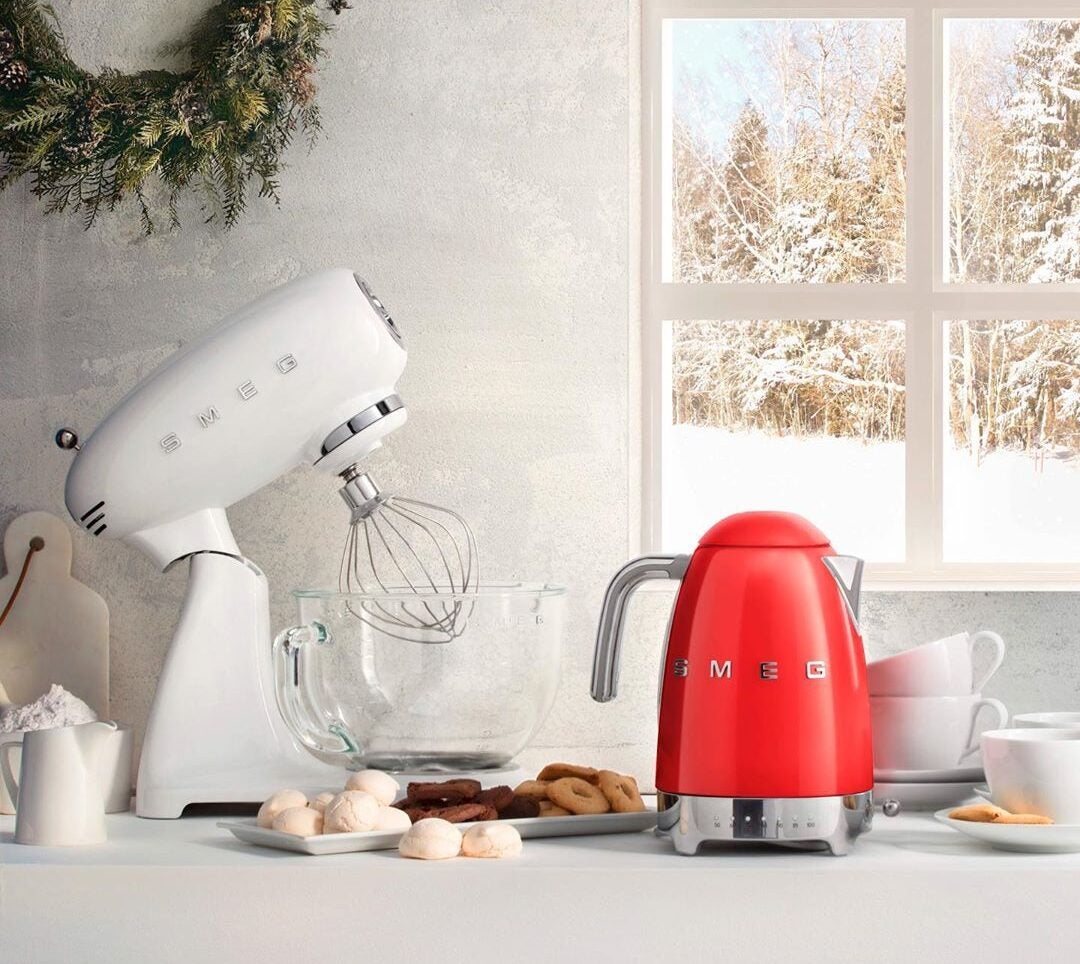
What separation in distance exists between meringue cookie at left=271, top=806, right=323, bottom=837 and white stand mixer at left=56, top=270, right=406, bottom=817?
0.55ft

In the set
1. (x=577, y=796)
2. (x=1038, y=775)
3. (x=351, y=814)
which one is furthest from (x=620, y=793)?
(x=1038, y=775)

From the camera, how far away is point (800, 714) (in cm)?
111

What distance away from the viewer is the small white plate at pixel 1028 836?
109cm

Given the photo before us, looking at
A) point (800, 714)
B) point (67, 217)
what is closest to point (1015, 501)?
point (800, 714)

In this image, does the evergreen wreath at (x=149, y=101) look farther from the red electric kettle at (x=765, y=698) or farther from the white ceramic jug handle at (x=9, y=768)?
the red electric kettle at (x=765, y=698)

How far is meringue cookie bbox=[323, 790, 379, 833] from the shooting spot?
114cm

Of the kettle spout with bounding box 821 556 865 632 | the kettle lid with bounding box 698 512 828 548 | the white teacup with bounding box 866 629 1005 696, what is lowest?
the white teacup with bounding box 866 629 1005 696

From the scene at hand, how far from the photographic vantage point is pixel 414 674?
130 centimetres

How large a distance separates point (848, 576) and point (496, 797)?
0.38 metres

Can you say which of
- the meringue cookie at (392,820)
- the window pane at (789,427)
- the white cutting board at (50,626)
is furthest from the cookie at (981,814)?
the white cutting board at (50,626)

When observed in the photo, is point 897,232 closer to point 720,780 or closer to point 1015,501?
point 1015,501

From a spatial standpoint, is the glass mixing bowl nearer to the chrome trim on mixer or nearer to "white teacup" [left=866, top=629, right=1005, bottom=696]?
the chrome trim on mixer

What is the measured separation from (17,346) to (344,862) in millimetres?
866

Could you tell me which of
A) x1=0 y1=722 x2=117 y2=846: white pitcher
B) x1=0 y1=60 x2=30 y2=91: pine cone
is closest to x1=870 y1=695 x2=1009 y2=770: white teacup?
x1=0 y1=722 x2=117 y2=846: white pitcher
